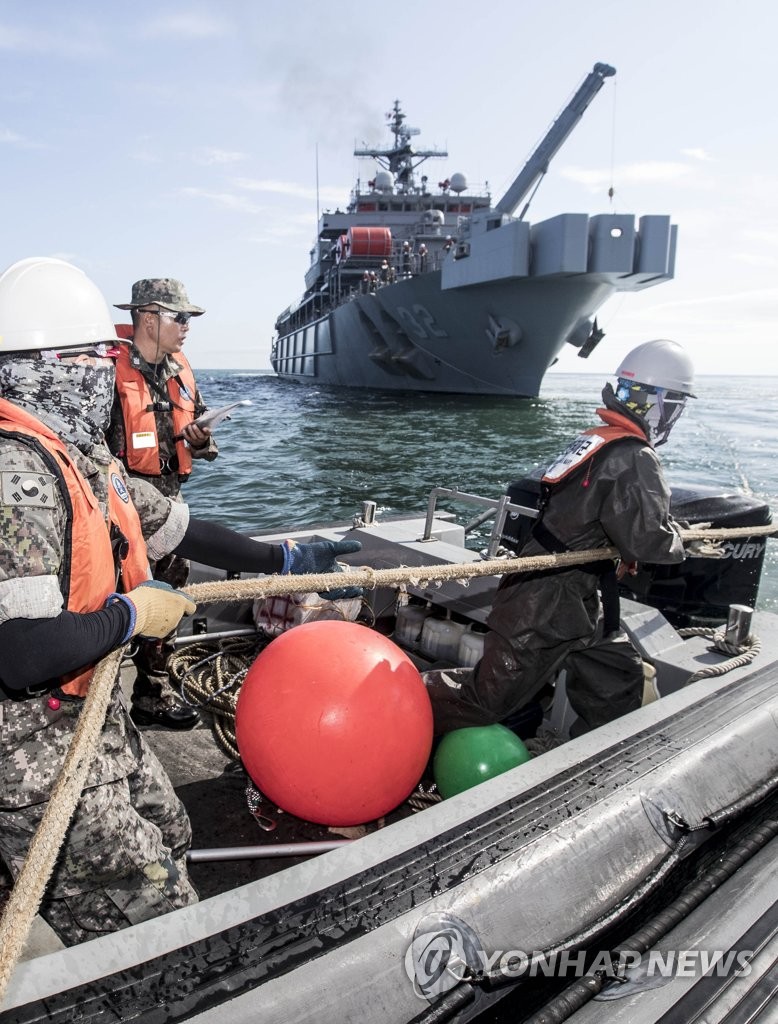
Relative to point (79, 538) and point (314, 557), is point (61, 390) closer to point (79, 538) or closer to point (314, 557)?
point (79, 538)

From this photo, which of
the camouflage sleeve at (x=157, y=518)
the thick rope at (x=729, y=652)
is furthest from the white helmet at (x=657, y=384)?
the camouflage sleeve at (x=157, y=518)

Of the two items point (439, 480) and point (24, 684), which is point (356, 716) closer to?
point (24, 684)

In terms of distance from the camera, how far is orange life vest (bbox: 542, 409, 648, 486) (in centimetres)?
290

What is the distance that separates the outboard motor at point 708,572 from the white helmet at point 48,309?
369 cm

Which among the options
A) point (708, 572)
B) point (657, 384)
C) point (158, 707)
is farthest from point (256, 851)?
point (708, 572)

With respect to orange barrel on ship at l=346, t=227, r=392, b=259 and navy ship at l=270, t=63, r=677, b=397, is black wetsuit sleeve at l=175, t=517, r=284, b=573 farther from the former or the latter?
orange barrel on ship at l=346, t=227, r=392, b=259

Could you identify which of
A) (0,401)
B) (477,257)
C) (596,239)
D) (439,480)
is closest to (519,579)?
(0,401)

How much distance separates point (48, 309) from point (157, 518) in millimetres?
818

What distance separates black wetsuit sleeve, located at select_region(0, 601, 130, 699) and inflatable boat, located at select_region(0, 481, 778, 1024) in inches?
21.5

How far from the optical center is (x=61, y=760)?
5.46 ft

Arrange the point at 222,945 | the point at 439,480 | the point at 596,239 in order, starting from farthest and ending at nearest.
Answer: the point at 596,239
the point at 439,480
the point at 222,945

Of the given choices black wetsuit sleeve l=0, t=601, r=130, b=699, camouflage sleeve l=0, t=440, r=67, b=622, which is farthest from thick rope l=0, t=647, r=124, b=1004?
camouflage sleeve l=0, t=440, r=67, b=622

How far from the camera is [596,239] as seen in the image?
25.5 metres

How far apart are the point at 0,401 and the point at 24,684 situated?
639mm
